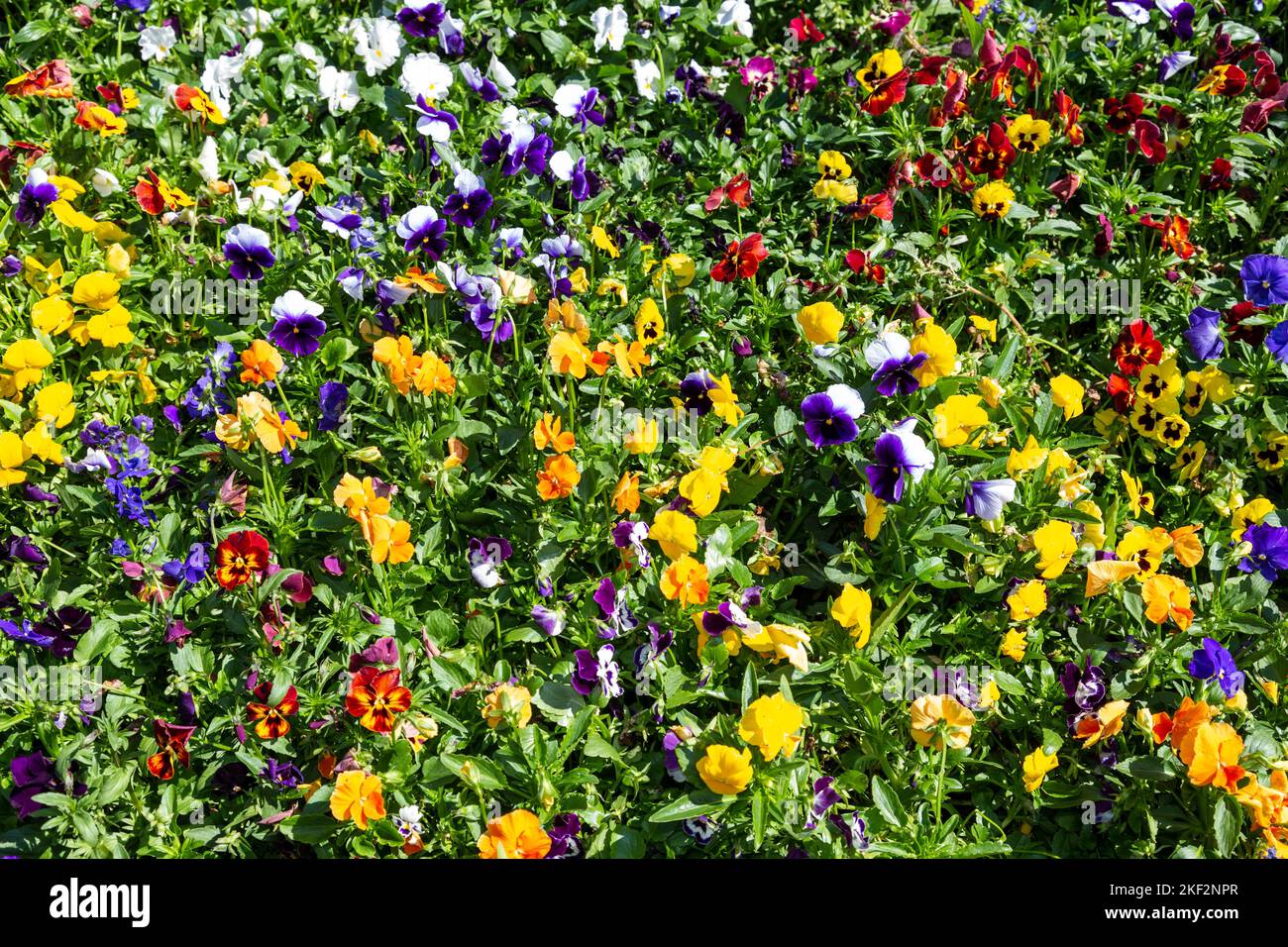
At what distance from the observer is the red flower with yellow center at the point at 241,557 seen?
285 centimetres

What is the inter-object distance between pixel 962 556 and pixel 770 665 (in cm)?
61

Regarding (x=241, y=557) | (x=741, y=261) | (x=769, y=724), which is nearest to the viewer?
(x=769, y=724)

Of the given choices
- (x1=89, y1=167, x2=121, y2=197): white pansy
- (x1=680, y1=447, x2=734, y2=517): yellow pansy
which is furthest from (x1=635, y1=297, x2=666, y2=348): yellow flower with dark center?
(x1=89, y1=167, x2=121, y2=197): white pansy

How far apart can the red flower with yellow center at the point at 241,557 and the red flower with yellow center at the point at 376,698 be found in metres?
0.41

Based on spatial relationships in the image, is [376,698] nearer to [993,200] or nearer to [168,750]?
[168,750]

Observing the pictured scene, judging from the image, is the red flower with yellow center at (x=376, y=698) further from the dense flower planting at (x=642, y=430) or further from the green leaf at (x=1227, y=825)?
the green leaf at (x=1227, y=825)

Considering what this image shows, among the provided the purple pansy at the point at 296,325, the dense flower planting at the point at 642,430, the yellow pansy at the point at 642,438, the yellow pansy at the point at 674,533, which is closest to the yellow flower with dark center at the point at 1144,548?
the dense flower planting at the point at 642,430

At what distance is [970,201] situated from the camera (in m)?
3.97

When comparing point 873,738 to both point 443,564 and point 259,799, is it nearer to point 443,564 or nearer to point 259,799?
point 443,564

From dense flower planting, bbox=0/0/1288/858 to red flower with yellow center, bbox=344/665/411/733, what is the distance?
1cm

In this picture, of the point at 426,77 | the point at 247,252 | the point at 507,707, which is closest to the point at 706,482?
the point at 507,707

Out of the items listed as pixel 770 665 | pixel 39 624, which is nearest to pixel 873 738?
pixel 770 665

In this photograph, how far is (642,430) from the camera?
302 cm

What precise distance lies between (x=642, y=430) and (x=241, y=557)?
3.22ft
